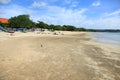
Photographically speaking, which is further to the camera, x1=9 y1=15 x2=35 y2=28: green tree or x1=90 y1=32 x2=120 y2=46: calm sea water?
x1=9 y1=15 x2=35 y2=28: green tree

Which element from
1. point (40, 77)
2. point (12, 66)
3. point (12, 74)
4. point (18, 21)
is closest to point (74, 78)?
point (40, 77)

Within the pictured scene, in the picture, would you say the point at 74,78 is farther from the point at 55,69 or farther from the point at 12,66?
the point at 12,66

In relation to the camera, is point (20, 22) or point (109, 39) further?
point (20, 22)

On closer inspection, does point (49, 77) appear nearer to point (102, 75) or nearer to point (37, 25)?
point (102, 75)

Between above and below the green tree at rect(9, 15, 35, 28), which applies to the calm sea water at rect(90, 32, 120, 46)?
below

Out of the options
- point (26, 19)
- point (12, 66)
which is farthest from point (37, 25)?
point (12, 66)

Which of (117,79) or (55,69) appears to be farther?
(55,69)

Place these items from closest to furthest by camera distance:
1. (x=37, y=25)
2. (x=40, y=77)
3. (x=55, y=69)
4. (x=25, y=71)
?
(x=40, y=77) → (x=25, y=71) → (x=55, y=69) → (x=37, y=25)

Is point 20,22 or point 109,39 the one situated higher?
point 20,22

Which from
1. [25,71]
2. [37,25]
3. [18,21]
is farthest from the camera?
[37,25]

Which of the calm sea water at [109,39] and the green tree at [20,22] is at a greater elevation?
the green tree at [20,22]

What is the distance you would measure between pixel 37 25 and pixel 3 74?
292 feet

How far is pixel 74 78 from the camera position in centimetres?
705

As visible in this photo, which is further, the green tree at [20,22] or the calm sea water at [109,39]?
the green tree at [20,22]
